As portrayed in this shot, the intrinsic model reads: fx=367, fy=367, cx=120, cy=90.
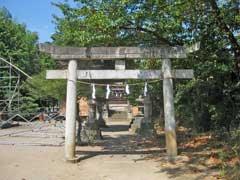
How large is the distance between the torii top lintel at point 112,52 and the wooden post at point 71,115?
1.05 feet

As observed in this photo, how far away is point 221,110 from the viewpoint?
14203 mm

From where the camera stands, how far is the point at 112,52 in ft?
38.1

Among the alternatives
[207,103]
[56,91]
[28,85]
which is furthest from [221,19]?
[28,85]

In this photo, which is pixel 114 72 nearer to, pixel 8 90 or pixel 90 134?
pixel 90 134

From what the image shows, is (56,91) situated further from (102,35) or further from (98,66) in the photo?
(102,35)

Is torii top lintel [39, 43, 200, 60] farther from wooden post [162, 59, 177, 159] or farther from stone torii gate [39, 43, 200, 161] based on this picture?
wooden post [162, 59, 177, 159]

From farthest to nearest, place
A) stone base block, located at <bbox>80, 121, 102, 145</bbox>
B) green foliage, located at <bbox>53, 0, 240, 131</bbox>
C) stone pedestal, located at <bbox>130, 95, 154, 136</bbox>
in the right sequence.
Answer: stone pedestal, located at <bbox>130, 95, 154, 136</bbox> < stone base block, located at <bbox>80, 121, 102, 145</bbox> < green foliage, located at <bbox>53, 0, 240, 131</bbox>

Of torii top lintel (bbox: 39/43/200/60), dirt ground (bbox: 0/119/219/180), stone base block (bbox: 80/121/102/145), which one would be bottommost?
dirt ground (bbox: 0/119/219/180)

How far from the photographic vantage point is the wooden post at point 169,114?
11.2 metres

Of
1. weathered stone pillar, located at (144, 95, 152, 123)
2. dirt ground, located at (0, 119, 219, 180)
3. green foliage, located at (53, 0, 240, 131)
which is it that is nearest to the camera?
dirt ground, located at (0, 119, 219, 180)

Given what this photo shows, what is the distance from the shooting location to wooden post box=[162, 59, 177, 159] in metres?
Result: 11.2

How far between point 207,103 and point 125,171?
668 cm

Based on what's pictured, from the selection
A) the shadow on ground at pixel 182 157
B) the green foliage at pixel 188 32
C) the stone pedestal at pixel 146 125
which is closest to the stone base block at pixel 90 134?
the shadow on ground at pixel 182 157

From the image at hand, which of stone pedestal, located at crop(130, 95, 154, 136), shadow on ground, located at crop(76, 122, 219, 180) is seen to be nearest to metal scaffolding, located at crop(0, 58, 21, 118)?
stone pedestal, located at crop(130, 95, 154, 136)
